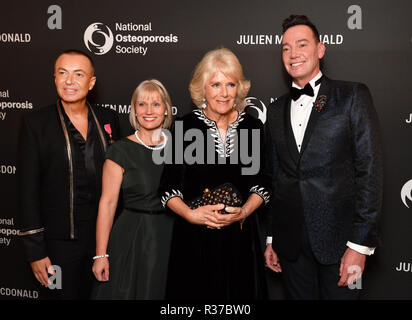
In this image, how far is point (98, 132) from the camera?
2.37 m

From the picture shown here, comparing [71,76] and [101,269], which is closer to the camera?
[101,269]

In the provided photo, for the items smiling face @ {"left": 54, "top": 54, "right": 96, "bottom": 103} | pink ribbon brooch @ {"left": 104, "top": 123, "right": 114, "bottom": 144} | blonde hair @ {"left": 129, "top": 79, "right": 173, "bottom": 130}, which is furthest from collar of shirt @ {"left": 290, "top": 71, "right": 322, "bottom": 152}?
smiling face @ {"left": 54, "top": 54, "right": 96, "bottom": 103}

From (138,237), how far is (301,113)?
110cm

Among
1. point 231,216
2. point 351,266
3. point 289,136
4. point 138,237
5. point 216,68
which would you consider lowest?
point 351,266

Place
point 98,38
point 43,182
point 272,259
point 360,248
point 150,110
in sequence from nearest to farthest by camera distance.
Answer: point 360,248 → point 150,110 → point 43,182 → point 272,259 → point 98,38

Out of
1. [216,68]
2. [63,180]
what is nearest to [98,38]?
[63,180]

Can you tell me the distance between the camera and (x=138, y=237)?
86.0 inches

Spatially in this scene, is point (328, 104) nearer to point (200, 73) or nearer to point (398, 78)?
point (200, 73)

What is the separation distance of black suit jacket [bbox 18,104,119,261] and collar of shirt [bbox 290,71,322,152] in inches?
43.6

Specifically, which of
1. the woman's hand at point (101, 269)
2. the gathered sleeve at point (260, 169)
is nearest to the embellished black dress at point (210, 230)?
the gathered sleeve at point (260, 169)

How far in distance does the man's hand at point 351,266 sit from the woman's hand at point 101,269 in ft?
4.05

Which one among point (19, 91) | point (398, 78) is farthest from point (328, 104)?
point (19, 91)

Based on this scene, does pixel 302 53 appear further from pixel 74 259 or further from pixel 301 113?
pixel 74 259

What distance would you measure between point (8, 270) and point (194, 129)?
218 cm
